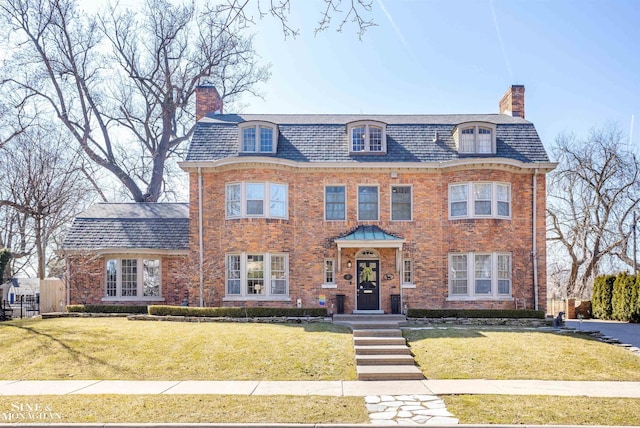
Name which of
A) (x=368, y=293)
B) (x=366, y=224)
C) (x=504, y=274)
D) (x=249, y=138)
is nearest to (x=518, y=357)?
(x=504, y=274)

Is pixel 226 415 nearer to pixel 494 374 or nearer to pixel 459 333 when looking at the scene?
pixel 494 374

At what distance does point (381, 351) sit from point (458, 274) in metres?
7.60

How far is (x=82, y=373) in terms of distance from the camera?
11789 millimetres

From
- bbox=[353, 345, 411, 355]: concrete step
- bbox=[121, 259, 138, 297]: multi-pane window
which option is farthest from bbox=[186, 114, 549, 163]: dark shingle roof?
bbox=[353, 345, 411, 355]: concrete step

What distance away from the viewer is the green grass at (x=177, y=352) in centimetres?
1180

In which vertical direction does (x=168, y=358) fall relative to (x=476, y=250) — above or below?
below

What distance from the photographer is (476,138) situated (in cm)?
2077

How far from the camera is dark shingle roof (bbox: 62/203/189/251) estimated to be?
69.3ft

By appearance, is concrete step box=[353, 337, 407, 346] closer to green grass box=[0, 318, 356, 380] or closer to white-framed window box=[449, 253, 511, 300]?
green grass box=[0, 318, 356, 380]

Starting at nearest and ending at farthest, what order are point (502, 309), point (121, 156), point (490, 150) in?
point (502, 309), point (490, 150), point (121, 156)

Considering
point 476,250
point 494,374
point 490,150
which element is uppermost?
point 490,150

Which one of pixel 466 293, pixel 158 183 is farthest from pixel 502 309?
pixel 158 183

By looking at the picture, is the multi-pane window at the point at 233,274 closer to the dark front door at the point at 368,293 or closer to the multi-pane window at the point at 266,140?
the multi-pane window at the point at 266,140

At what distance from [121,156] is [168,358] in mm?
24040
